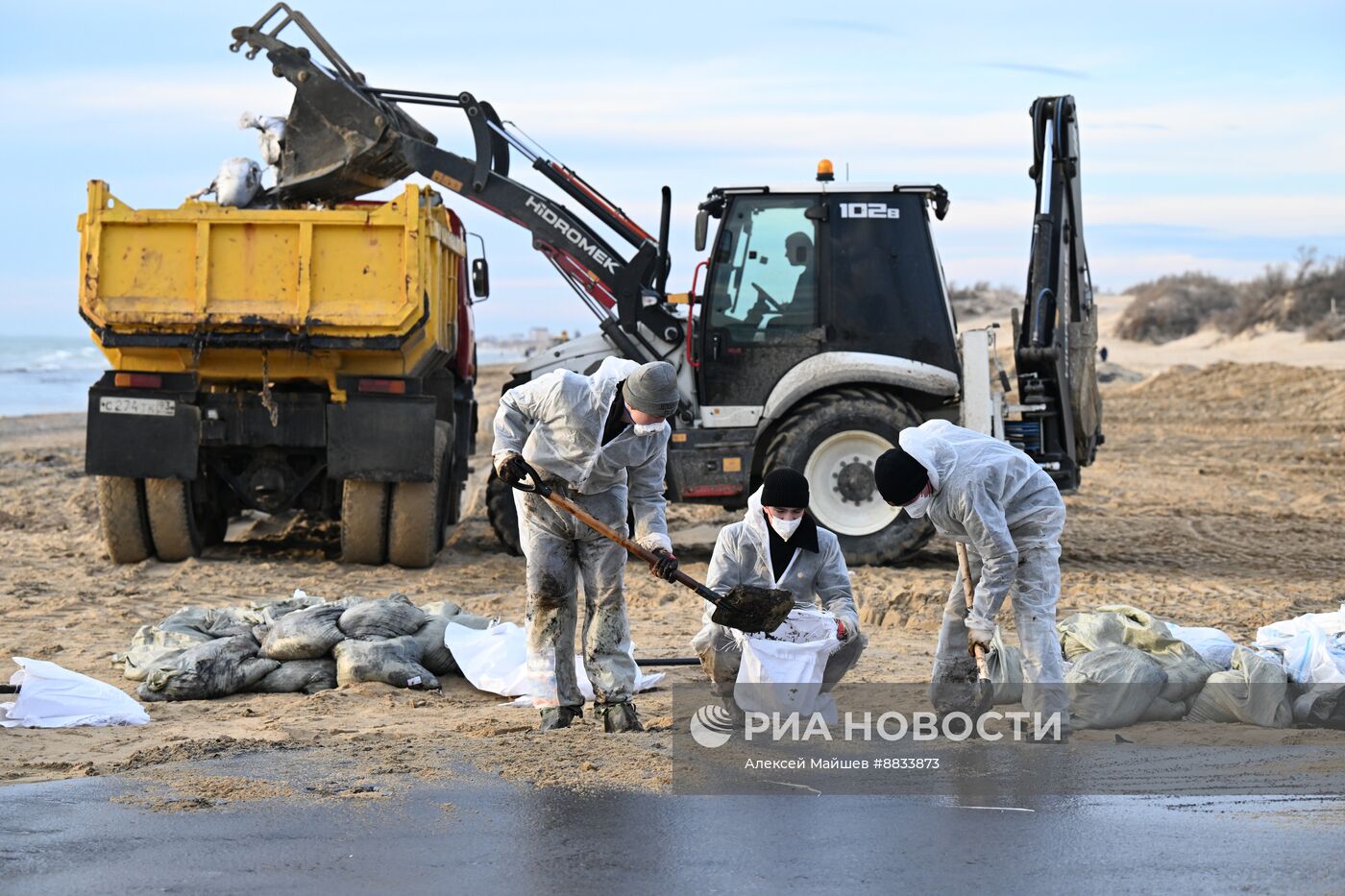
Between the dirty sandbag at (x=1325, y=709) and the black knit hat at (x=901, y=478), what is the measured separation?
2104 mm

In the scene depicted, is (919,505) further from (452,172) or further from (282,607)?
(452,172)

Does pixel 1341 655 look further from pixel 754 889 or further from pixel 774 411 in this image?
pixel 774 411

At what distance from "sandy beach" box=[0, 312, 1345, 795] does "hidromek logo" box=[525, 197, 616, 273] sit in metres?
2.39

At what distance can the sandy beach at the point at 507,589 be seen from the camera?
21.2ft

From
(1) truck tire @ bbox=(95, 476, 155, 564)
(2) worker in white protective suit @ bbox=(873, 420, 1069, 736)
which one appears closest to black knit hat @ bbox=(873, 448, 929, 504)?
(2) worker in white protective suit @ bbox=(873, 420, 1069, 736)

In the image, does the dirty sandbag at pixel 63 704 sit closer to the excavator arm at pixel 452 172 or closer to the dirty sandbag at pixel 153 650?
the dirty sandbag at pixel 153 650

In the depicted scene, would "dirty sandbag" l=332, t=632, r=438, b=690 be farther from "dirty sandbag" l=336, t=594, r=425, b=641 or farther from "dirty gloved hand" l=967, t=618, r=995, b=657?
"dirty gloved hand" l=967, t=618, r=995, b=657

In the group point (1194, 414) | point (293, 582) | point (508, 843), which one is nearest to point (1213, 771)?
point (508, 843)

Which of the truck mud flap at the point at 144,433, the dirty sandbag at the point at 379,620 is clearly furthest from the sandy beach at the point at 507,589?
the truck mud flap at the point at 144,433

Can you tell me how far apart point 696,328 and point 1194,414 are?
56.6 ft

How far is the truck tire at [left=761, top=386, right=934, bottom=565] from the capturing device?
11461mm

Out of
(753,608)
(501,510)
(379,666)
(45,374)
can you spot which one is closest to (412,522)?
(501,510)

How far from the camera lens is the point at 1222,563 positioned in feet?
40.1

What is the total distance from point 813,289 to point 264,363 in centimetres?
389
